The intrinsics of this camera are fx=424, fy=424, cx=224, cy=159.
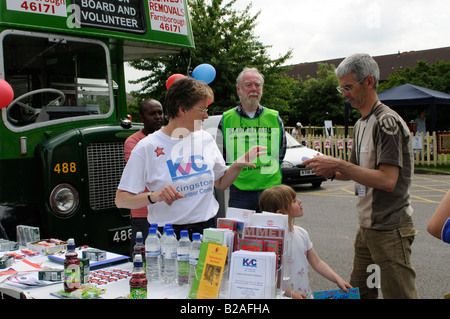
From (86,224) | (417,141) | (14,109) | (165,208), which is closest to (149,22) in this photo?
(14,109)

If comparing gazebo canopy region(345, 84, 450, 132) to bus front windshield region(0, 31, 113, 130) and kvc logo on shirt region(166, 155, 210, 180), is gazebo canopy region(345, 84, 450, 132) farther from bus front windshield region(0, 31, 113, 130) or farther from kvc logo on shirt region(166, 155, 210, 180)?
kvc logo on shirt region(166, 155, 210, 180)

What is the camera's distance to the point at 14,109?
4.11 metres

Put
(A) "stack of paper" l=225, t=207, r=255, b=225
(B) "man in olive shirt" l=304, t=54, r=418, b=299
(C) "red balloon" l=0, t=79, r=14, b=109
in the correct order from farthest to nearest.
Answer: (C) "red balloon" l=0, t=79, r=14, b=109, (B) "man in olive shirt" l=304, t=54, r=418, b=299, (A) "stack of paper" l=225, t=207, r=255, b=225

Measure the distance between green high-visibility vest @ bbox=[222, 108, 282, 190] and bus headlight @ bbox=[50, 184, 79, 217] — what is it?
1.60m

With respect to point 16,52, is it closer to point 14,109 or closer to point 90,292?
point 14,109

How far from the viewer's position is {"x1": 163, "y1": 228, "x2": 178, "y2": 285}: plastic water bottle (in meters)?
2.42

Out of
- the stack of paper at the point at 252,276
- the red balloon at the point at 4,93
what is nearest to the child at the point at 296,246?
the stack of paper at the point at 252,276

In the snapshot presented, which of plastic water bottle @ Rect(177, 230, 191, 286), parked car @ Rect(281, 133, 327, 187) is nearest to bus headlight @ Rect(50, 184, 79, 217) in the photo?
plastic water bottle @ Rect(177, 230, 191, 286)

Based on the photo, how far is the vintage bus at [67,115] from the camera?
13.2 ft

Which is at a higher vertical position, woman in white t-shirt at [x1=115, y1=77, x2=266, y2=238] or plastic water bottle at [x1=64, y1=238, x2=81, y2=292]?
woman in white t-shirt at [x1=115, y1=77, x2=266, y2=238]

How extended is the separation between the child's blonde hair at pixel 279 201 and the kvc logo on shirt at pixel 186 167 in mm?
448

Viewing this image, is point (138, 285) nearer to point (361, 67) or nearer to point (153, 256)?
point (153, 256)

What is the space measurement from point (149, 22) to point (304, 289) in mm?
3573

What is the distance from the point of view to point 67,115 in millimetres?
4504
